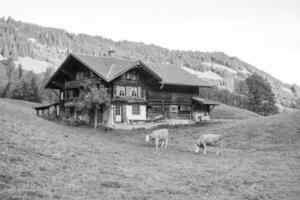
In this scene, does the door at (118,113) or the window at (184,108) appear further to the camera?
the window at (184,108)

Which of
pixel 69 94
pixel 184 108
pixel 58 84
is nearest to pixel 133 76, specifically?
pixel 184 108

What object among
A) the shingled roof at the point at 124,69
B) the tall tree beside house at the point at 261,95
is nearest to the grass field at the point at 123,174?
the shingled roof at the point at 124,69

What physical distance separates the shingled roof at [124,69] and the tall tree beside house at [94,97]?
A: 1.60m

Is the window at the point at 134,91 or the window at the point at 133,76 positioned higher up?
the window at the point at 133,76

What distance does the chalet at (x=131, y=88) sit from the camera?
43.1 m

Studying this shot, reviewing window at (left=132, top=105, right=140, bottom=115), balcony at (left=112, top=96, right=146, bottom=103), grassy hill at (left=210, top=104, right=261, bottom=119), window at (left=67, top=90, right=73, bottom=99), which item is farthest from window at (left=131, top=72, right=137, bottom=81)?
grassy hill at (left=210, top=104, right=261, bottom=119)

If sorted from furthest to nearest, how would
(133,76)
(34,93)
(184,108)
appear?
(34,93), (184,108), (133,76)

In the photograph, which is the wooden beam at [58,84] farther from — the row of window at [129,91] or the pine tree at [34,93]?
the pine tree at [34,93]

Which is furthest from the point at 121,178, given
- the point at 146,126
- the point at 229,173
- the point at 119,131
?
the point at 146,126

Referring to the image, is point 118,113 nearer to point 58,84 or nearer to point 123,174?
point 58,84

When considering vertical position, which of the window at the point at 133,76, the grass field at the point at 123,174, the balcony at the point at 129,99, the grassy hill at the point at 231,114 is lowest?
the grass field at the point at 123,174

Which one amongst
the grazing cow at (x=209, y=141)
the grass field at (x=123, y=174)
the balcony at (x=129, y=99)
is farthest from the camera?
the balcony at (x=129, y=99)

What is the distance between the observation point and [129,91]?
44594 millimetres

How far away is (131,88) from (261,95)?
148 feet
